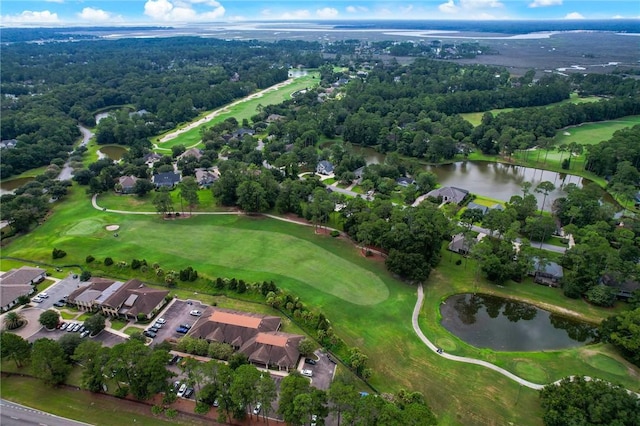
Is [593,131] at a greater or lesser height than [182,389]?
greater

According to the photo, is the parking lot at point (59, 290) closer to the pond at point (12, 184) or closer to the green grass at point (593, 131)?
the pond at point (12, 184)

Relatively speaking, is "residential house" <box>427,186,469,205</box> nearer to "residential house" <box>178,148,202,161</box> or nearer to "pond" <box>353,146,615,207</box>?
"pond" <box>353,146,615,207</box>

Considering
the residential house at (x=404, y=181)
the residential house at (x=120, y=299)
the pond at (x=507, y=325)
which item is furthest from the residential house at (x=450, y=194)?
the residential house at (x=120, y=299)

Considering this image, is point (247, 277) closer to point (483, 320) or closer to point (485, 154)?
point (483, 320)

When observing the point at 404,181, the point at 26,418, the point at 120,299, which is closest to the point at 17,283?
the point at 120,299

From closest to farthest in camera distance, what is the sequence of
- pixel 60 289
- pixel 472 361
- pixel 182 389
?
pixel 182 389 < pixel 472 361 < pixel 60 289

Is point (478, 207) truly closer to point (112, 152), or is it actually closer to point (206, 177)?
point (206, 177)
